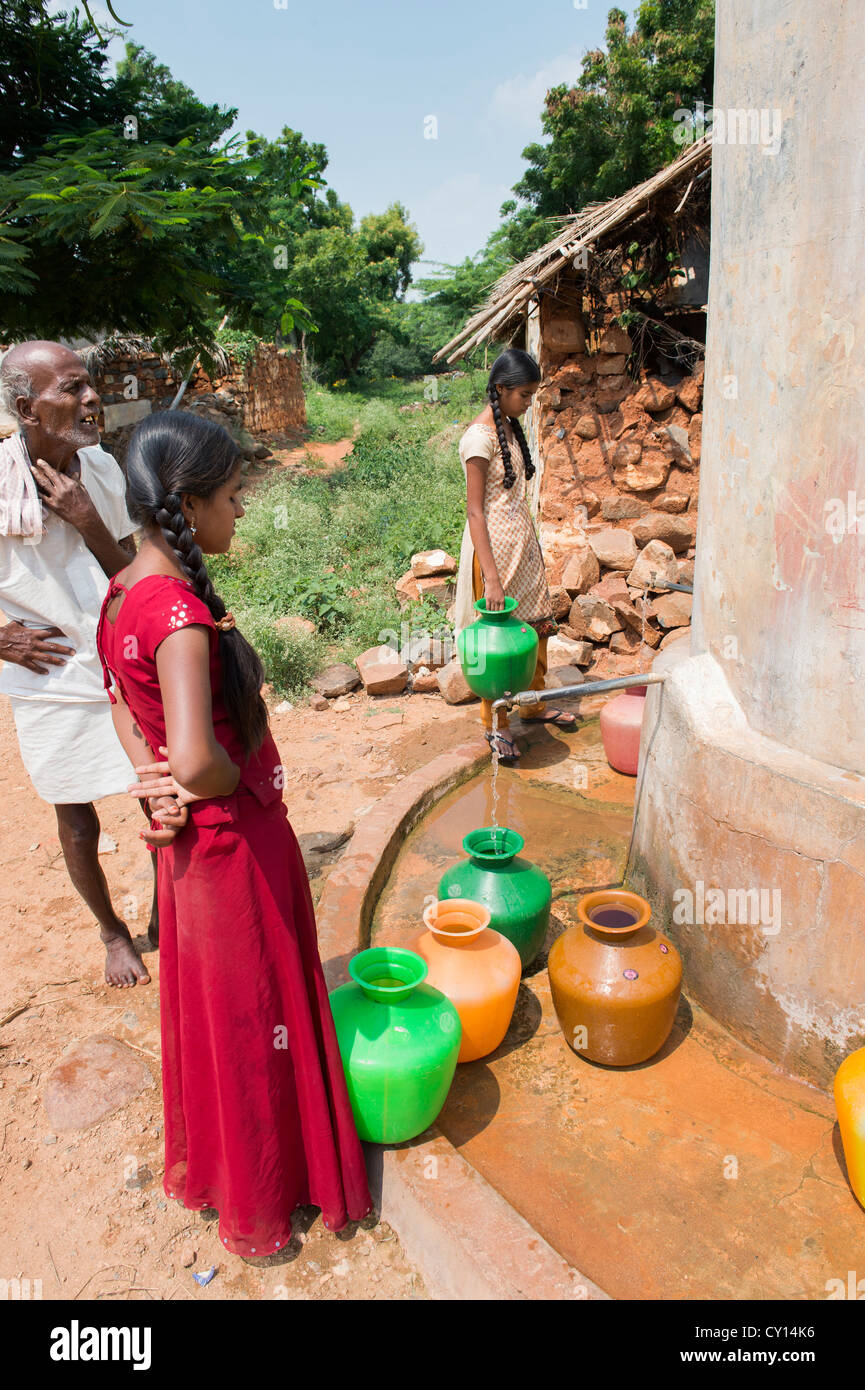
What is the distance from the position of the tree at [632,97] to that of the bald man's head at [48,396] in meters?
15.1

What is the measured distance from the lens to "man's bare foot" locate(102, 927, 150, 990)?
9.53 feet

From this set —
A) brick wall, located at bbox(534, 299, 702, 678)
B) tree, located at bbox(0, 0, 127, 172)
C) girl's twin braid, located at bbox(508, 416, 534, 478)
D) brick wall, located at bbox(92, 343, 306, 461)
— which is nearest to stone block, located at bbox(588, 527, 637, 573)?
brick wall, located at bbox(534, 299, 702, 678)

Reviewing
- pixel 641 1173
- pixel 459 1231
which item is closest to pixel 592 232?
pixel 641 1173

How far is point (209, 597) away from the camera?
1.72m

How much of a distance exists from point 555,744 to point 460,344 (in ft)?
10.7

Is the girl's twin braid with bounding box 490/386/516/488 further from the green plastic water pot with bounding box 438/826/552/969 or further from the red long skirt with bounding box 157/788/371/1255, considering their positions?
the red long skirt with bounding box 157/788/371/1255

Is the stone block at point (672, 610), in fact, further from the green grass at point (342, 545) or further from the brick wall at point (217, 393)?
the brick wall at point (217, 393)

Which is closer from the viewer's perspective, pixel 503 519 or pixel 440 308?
pixel 503 519

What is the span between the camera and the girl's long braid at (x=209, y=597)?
5.30ft

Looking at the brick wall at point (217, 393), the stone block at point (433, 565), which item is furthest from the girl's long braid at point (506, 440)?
the brick wall at point (217, 393)

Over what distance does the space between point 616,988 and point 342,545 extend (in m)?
7.32

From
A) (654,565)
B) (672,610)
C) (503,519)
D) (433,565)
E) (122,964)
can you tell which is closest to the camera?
(122,964)

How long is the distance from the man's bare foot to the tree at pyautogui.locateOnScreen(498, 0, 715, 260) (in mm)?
15658

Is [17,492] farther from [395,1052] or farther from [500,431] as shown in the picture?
[500,431]
